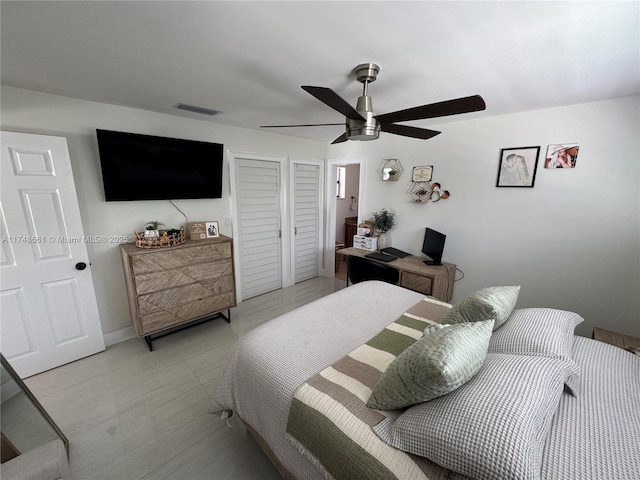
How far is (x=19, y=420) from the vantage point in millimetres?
1323

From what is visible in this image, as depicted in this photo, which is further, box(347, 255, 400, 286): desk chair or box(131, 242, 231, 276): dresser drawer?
Result: box(347, 255, 400, 286): desk chair

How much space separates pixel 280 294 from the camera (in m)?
3.80

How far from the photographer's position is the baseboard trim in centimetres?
253

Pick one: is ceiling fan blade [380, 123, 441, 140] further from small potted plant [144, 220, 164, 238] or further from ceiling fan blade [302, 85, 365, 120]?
small potted plant [144, 220, 164, 238]

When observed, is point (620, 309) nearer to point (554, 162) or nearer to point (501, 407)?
point (554, 162)

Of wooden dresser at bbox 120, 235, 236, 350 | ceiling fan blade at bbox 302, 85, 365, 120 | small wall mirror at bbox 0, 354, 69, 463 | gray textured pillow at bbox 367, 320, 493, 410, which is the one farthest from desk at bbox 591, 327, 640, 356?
small wall mirror at bbox 0, 354, 69, 463

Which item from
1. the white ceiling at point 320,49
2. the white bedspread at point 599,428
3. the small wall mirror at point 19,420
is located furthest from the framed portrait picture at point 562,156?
the small wall mirror at point 19,420

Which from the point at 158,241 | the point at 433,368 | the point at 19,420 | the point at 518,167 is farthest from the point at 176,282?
the point at 518,167

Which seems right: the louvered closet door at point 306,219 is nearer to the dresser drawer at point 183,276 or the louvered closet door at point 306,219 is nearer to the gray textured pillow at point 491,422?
the dresser drawer at point 183,276

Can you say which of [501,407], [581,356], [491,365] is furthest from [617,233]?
[501,407]

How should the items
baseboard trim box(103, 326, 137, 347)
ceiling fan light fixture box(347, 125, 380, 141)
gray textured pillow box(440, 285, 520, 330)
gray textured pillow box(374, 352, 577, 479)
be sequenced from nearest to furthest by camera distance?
gray textured pillow box(374, 352, 577, 479) → gray textured pillow box(440, 285, 520, 330) → ceiling fan light fixture box(347, 125, 380, 141) → baseboard trim box(103, 326, 137, 347)

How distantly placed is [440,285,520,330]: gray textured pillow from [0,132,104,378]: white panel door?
3.02 m

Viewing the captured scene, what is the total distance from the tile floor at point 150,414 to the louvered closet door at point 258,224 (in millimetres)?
1106

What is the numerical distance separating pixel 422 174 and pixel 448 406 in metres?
2.75
